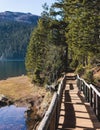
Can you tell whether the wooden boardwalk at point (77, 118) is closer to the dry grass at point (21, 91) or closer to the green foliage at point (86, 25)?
the green foliage at point (86, 25)

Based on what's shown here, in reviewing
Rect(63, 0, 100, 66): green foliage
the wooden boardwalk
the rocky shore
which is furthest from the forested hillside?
the wooden boardwalk

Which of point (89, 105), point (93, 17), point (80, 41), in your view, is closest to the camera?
point (89, 105)

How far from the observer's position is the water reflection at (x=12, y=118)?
116 feet

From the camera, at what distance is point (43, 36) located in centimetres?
6500

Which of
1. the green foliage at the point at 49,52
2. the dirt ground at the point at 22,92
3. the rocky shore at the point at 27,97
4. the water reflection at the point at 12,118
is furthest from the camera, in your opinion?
the green foliage at the point at 49,52

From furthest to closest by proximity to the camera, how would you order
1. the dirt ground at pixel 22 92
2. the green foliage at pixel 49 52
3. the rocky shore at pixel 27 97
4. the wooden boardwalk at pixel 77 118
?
the green foliage at pixel 49 52, the dirt ground at pixel 22 92, the rocky shore at pixel 27 97, the wooden boardwalk at pixel 77 118

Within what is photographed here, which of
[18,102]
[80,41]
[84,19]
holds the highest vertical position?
[84,19]

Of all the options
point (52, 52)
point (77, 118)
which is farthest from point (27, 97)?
point (77, 118)

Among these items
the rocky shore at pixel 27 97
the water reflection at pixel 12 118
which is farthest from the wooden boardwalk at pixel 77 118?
the rocky shore at pixel 27 97

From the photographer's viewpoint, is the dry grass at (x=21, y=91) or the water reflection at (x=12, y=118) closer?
the water reflection at (x=12, y=118)

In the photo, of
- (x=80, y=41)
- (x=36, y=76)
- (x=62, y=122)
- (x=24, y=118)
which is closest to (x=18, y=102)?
(x=36, y=76)

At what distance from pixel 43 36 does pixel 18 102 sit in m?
17.2

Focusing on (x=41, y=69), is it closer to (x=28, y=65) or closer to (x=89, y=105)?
(x=28, y=65)

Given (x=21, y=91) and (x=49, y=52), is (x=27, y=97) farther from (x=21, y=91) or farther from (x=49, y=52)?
(x=49, y=52)
